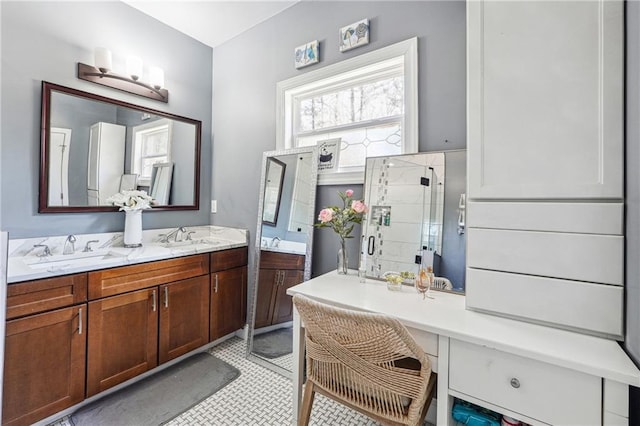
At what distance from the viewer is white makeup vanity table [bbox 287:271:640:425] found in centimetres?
83

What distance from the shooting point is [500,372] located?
38.4 inches

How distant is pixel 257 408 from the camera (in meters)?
1.70

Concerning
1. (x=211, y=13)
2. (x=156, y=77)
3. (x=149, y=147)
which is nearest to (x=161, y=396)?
(x=149, y=147)

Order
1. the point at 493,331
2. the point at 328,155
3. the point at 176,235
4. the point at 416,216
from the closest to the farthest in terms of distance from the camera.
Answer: the point at 493,331
the point at 416,216
the point at 328,155
the point at 176,235

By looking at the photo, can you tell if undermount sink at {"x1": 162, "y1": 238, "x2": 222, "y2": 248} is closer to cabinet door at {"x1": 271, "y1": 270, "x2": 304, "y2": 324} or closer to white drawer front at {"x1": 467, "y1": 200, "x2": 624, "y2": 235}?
cabinet door at {"x1": 271, "y1": 270, "x2": 304, "y2": 324}

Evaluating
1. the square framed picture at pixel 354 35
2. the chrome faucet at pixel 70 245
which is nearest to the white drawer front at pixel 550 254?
the square framed picture at pixel 354 35

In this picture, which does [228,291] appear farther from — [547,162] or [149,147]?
[547,162]

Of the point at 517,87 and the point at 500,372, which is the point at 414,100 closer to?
the point at 517,87

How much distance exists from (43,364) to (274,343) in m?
1.36

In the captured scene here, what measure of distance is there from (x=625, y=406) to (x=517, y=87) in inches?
43.8

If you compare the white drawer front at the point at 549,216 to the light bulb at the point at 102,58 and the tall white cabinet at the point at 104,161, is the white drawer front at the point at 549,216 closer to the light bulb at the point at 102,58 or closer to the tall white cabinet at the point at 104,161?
the tall white cabinet at the point at 104,161

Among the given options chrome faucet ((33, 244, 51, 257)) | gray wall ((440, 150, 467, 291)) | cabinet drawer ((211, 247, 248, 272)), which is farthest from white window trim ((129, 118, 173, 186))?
gray wall ((440, 150, 467, 291))

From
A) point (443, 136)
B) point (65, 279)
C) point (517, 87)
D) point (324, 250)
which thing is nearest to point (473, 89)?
point (517, 87)

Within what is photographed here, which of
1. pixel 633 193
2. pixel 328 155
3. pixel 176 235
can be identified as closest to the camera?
pixel 633 193
